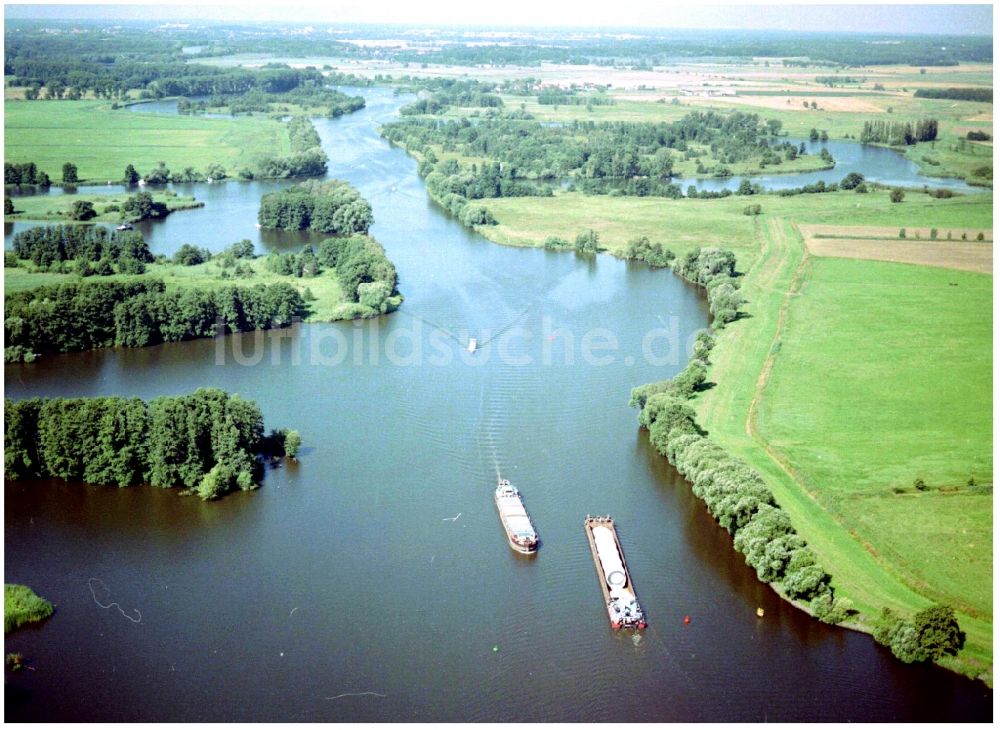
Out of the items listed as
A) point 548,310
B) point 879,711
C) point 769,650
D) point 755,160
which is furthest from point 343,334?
point 755,160

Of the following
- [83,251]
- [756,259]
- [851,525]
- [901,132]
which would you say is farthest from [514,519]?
[901,132]

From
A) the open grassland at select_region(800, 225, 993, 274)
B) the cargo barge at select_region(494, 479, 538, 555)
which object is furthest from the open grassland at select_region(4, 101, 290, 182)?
the cargo barge at select_region(494, 479, 538, 555)

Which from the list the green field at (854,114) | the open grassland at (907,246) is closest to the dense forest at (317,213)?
the open grassland at (907,246)

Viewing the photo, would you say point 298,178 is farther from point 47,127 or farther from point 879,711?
point 879,711

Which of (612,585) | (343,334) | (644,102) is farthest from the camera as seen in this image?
(644,102)

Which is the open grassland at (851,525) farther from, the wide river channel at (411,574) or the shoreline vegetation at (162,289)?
the shoreline vegetation at (162,289)

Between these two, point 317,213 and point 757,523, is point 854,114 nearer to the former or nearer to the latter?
point 317,213
